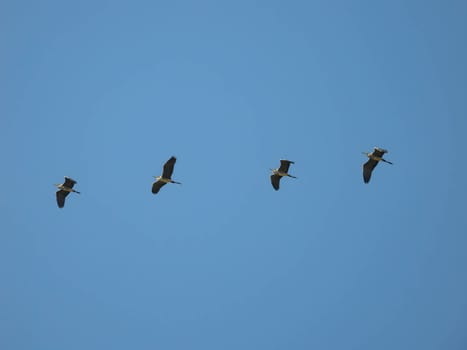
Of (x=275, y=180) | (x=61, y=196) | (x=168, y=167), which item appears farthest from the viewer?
(x=275, y=180)

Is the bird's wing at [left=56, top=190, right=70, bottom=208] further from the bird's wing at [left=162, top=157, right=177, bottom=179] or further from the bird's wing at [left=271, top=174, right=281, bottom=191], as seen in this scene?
the bird's wing at [left=271, top=174, right=281, bottom=191]

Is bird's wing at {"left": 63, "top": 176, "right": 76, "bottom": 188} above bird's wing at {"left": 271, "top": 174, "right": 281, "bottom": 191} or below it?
below

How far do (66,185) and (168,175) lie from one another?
28.9 ft

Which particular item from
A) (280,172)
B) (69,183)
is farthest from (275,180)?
(69,183)

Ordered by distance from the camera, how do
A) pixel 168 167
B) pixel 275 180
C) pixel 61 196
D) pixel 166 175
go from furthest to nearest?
1. pixel 275 180
2. pixel 61 196
3. pixel 166 175
4. pixel 168 167

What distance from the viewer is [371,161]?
117m

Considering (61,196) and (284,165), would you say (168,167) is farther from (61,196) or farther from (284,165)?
(284,165)

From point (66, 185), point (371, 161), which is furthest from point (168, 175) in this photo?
point (371, 161)

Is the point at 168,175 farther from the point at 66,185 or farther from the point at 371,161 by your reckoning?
the point at 371,161

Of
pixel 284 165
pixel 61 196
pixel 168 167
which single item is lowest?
pixel 61 196

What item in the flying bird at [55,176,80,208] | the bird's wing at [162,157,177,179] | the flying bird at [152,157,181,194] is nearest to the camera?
the bird's wing at [162,157,177,179]

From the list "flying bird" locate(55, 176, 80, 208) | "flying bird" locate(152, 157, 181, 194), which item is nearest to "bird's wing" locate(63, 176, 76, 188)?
"flying bird" locate(55, 176, 80, 208)

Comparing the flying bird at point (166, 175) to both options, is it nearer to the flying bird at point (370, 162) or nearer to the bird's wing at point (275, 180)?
the bird's wing at point (275, 180)

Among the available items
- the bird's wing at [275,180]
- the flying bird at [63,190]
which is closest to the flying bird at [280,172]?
the bird's wing at [275,180]
